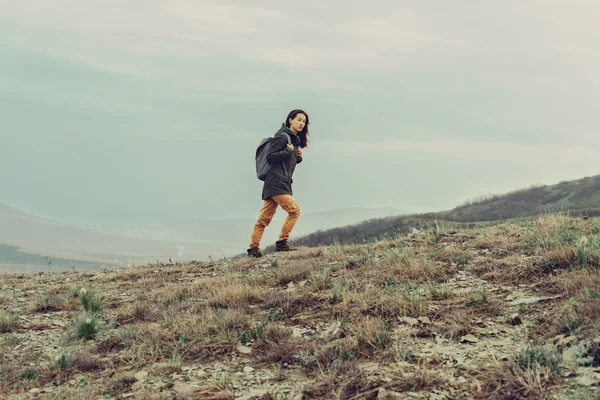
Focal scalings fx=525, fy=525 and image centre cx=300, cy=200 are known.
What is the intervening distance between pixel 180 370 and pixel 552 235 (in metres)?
6.49

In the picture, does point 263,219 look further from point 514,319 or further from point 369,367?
point 369,367

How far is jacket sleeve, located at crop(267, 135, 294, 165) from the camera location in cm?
1097

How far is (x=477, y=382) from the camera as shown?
408 centimetres

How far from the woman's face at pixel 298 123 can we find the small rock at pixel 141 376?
24.1ft

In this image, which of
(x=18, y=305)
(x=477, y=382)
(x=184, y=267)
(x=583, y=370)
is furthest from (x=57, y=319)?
(x=583, y=370)

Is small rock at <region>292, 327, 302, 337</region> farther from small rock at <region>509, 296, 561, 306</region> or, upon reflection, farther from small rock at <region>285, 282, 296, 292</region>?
small rock at <region>509, 296, 561, 306</region>

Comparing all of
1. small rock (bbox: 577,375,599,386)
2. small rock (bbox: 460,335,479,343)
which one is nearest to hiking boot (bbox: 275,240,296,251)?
small rock (bbox: 460,335,479,343)

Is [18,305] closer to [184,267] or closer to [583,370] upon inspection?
[184,267]

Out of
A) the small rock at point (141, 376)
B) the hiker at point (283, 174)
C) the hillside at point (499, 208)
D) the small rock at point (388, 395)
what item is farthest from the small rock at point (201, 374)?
the hillside at point (499, 208)

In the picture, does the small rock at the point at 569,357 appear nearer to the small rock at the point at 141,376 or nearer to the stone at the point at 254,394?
the stone at the point at 254,394

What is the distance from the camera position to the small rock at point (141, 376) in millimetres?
4875

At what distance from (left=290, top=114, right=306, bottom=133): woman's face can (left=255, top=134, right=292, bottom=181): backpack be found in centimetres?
43

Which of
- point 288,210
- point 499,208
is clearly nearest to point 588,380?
point 288,210

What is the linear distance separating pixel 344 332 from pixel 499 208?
62.4m
